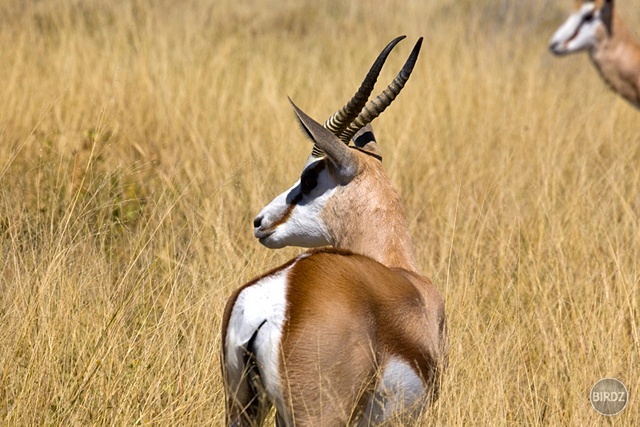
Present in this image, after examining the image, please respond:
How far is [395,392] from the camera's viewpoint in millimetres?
2812

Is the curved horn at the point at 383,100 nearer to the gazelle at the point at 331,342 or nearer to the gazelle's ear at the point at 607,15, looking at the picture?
the gazelle at the point at 331,342

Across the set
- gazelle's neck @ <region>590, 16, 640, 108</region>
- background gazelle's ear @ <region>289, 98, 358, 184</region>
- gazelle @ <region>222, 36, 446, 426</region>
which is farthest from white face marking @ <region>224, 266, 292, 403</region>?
gazelle's neck @ <region>590, 16, 640, 108</region>

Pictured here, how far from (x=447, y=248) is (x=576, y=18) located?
4.99 meters

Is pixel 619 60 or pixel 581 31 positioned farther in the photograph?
pixel 581 31

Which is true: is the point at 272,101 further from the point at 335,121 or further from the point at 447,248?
the point at 335,121

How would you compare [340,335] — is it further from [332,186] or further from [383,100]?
[383,100]

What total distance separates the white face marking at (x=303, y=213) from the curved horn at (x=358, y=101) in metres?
0.09

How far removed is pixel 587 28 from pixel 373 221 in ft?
20.7

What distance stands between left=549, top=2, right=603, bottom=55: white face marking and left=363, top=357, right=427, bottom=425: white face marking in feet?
22.9

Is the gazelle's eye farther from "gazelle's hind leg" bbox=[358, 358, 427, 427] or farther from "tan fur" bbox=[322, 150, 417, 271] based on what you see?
"gazelle's hind leg" bbox=[358, 358, 427, 427]

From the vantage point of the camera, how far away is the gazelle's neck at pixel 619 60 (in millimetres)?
8742

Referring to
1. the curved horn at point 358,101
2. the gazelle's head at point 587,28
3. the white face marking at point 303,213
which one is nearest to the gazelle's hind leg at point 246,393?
the white face marking at point 303,213

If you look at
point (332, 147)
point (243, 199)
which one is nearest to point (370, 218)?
point (332, 147)

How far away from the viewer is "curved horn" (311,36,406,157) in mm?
3576
